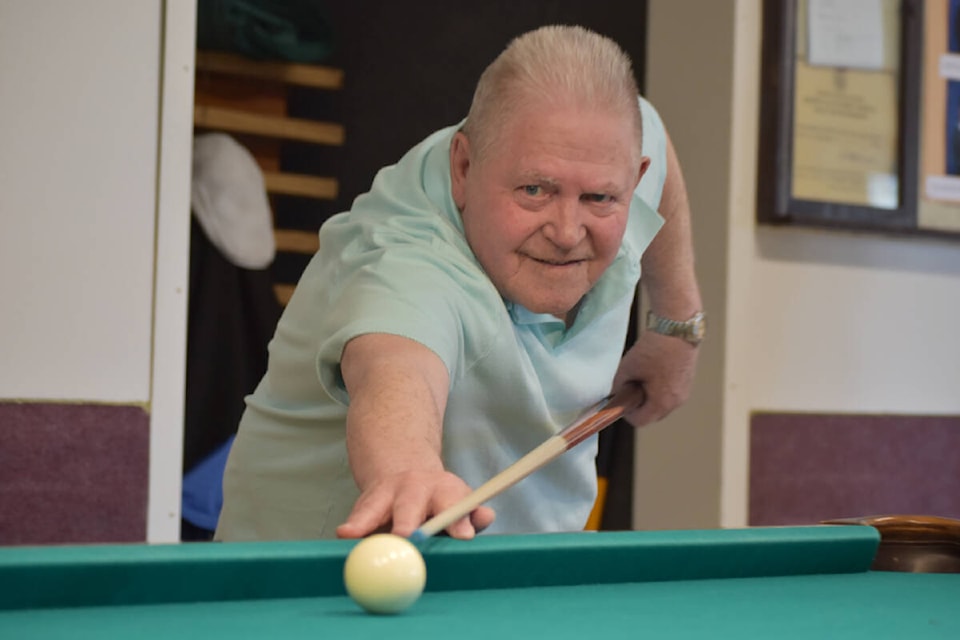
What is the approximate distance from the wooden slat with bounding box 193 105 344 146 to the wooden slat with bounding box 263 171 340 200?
0.11 metres

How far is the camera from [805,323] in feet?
11.7

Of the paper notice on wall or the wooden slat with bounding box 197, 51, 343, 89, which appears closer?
the paper notice on wall

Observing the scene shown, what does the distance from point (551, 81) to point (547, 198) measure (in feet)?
0.56

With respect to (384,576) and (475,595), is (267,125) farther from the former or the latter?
(384,576)

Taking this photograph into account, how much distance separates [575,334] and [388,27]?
222cm

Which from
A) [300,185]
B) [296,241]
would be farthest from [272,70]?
[296,241]

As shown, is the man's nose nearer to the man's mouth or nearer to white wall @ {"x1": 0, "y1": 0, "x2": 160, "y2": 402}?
the man's mouth

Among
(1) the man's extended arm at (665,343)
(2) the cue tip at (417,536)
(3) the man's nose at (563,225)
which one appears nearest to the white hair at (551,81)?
(3) the man's nose at (563,225)

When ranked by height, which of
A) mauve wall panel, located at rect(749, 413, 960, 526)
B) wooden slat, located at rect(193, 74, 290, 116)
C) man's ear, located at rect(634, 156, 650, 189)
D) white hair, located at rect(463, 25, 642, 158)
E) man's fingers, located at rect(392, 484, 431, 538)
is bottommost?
mauve wall panel, located at rect(749, 413, 960, 526)

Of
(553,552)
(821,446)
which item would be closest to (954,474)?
(821,446)

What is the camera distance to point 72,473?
2.65 m

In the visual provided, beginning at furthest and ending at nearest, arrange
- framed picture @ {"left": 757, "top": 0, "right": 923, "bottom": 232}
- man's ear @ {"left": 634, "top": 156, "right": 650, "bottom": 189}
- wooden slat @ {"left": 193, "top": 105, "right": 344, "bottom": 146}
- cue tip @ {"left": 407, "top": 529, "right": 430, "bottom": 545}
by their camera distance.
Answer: wooden slat @ {"left": 193, "top": 105, "right": 344, "bottom": 146}
framed picture @ {"left": 757, "top": 0, "right": 923, "bottom": 232}
man's ear @ {"left": 634, "top": 156, "right": 650, "bottom": 189}
cue tip @ {"left": 407, "top": 529, "right": 430, "bottom": 545}

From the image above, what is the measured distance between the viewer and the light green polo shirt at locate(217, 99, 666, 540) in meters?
1.76

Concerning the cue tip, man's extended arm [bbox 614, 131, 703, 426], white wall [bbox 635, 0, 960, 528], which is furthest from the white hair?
white wall [bbox 635, 0, 960, 528]
